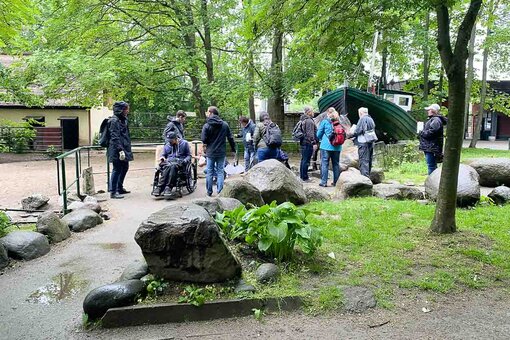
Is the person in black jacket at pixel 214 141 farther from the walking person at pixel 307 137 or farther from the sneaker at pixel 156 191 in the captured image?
the walking person at pixel 307 137

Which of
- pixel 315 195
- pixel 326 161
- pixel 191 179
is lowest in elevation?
pixel 315 195

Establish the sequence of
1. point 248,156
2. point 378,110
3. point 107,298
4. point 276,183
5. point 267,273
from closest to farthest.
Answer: point 107,298, point 267,273, point 276,183, point 248,156, point 378,110

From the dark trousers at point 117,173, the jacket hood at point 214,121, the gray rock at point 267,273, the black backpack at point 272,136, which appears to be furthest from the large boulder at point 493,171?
the dark trousers at point 117,173

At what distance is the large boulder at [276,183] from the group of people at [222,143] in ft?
4.42

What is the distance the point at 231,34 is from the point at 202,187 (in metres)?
10.6

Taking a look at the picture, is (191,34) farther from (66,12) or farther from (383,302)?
(383,302)

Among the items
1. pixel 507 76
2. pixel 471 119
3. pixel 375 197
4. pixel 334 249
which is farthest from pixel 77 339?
pixel 471 119

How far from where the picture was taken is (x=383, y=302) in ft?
14.1

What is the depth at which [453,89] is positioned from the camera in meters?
5.73

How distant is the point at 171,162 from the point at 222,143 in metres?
1.12

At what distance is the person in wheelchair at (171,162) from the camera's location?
9625 millimetres

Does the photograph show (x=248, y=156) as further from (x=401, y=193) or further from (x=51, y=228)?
(x=51, y=228)

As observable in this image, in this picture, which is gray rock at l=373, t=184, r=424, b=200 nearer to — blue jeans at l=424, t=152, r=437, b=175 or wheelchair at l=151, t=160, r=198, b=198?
blue jeans at l=424, t=152, r=437, b=175

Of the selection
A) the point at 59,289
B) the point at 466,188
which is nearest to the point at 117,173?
the point at 59,289
